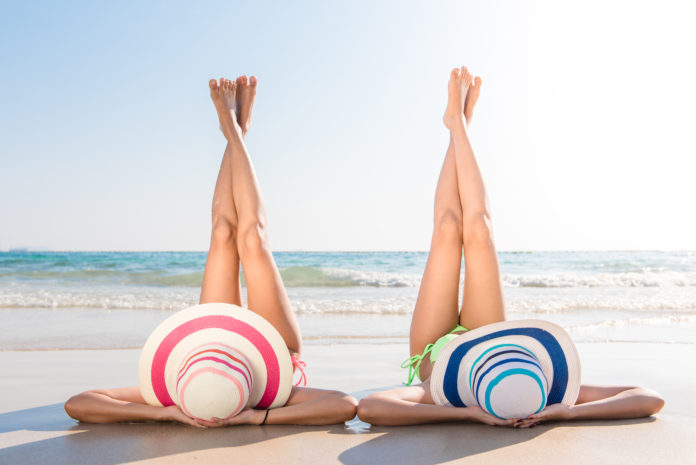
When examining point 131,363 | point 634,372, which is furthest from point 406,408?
point 131,363

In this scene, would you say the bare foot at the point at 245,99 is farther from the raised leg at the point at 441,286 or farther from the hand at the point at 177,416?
the hand at the point at 177,416

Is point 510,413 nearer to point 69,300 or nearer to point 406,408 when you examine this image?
point 406,408

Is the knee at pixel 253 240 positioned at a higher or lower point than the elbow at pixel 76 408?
higher

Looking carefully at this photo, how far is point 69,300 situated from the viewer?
25.1 feet

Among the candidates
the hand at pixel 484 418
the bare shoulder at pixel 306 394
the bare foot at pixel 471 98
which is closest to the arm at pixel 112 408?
the bare shoulder at pixel 306 394

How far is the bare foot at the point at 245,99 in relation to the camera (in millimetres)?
3385

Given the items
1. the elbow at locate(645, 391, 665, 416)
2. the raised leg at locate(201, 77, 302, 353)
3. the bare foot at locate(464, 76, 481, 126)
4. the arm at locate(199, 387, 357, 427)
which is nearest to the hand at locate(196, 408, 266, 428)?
the arm at locate(199, 387, 357, 427)

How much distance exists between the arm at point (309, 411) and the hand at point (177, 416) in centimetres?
12

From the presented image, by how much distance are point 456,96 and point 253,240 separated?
153cm

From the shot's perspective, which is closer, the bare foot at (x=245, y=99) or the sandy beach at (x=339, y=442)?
the sandy beach at (x=339, y=442)

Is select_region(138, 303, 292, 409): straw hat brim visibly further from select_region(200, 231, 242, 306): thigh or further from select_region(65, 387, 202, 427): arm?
select_region(200, 231, 242, 306): thigh

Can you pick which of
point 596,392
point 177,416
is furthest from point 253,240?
point 596,392

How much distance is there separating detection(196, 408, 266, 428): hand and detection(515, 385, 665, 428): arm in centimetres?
100

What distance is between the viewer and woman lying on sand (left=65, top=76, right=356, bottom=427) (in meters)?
2.11
